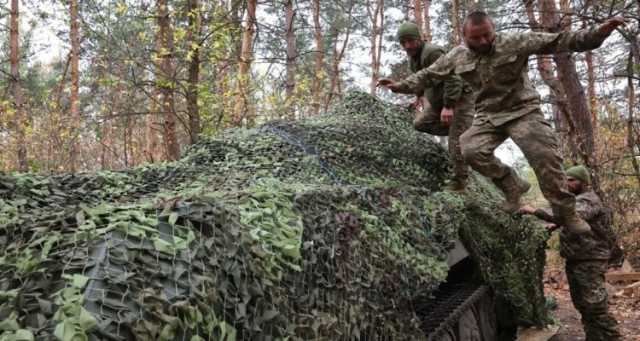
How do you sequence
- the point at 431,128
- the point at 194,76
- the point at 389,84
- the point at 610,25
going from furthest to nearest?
the point at 194,76, the point at 431,128, the point at 389,84, the point at 610,25

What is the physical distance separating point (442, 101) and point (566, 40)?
1693 millimetres

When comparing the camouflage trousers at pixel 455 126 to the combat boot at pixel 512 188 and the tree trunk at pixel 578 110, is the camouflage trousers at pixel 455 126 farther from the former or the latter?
the tree trunk at pixel 578 110

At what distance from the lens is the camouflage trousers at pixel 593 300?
19.0 feet

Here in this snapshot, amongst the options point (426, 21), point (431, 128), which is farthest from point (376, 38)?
point (431, 128)

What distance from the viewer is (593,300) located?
5805mm

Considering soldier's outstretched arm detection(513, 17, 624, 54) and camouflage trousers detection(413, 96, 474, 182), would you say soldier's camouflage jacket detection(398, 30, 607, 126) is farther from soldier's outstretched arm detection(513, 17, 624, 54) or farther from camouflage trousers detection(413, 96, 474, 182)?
camouflage trousers detection(413, 96, 474, 182)

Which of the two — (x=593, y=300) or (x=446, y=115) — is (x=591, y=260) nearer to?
(x=593, y=300)

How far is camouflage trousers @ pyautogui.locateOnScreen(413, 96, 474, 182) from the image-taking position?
555 cm

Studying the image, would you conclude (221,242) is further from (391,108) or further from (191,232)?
(391,108)

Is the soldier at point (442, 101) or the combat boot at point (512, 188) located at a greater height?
the soldier at point (442, 101)

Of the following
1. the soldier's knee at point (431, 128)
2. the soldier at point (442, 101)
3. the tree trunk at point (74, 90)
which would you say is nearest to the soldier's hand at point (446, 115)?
the soldier at point (442, 101)

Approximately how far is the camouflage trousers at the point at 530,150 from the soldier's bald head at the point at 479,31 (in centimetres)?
68

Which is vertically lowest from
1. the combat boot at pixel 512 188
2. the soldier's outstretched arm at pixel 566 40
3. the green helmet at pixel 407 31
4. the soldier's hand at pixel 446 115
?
the combat boot at pixel 512 188

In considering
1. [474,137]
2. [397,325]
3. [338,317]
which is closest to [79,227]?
[338,317]
